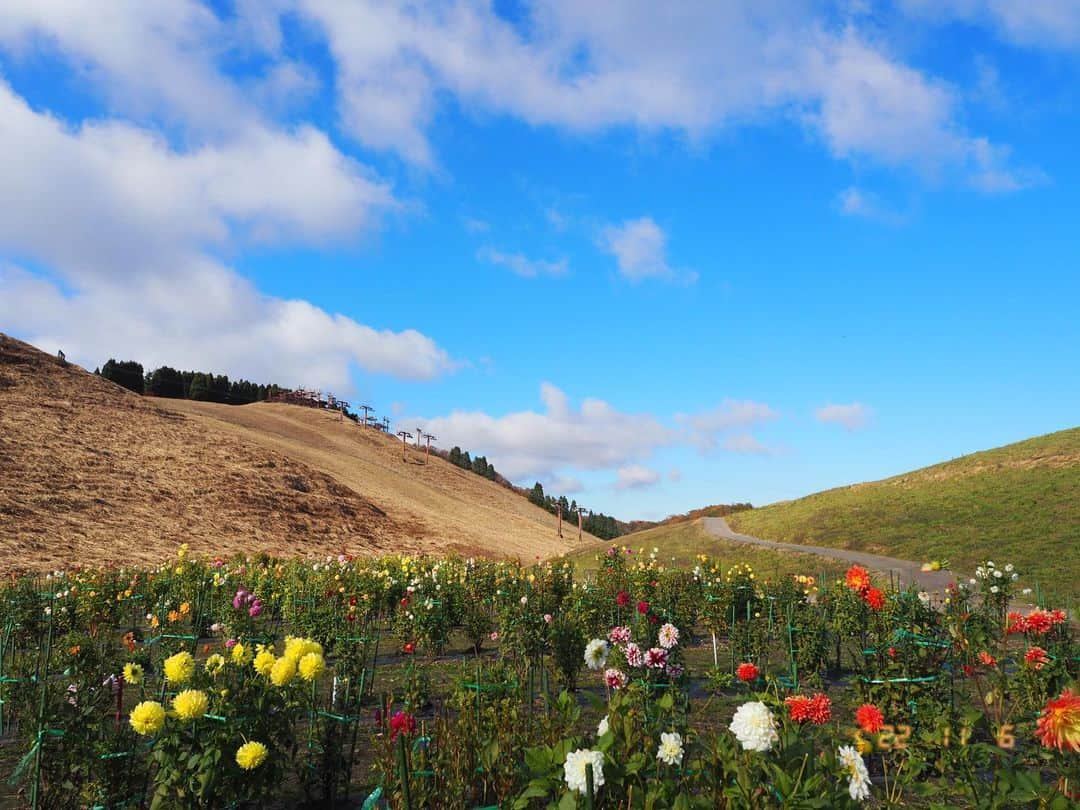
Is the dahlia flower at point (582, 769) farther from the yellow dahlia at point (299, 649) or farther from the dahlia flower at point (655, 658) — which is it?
the yellow dahlia at point (299, 649)

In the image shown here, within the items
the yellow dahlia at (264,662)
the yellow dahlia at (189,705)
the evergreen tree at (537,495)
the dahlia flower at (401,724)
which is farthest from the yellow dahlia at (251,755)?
the evergreen tree at (537,495)

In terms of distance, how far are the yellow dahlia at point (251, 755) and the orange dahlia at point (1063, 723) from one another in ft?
10.7

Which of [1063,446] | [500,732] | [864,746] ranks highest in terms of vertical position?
[1063,446]

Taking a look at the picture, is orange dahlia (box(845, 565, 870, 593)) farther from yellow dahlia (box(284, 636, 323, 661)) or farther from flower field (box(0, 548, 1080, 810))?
yellow dahlia (box(284, 636, 323, 661))

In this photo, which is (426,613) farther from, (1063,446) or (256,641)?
(1063,446)

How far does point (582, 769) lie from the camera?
7.86ft

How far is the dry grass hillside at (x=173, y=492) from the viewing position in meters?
23.5

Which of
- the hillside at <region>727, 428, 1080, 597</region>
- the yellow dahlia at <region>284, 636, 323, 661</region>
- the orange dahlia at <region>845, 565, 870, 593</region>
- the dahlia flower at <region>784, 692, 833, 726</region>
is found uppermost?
the hillside at <region>727, 428, 1080, 597</region>

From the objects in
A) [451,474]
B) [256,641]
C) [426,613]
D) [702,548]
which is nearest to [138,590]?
[426,613]

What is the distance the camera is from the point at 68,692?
4.04 m

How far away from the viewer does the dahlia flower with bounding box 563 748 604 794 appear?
2.39 metres

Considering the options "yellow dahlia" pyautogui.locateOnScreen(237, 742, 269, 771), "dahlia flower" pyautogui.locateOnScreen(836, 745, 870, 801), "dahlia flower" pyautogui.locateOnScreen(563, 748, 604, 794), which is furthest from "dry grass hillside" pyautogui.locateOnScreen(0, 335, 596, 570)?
"dahlia flower" pyautogui.locateOnScreen(836, 745, 870, 801)

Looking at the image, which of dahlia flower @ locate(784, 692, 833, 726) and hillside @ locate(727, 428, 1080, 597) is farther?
hillside @ locate(727, 428, 1080, 597)

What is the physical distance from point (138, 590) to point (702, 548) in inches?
839
